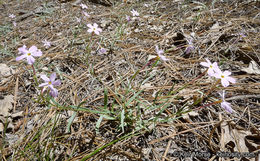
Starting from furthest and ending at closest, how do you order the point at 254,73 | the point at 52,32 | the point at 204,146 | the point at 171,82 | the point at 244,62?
the point at 52,32
the point at 244,62
the point at 171,82
the point at 254,73
the point at 204,146

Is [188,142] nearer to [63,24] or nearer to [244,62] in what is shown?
[244,62]

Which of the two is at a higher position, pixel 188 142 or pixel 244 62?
pixel 244 62

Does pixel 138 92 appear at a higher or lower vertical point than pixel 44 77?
lower

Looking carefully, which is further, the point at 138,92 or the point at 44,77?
the point at 138,92

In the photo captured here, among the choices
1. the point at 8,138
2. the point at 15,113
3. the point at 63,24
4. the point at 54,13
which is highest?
the point at 54,13

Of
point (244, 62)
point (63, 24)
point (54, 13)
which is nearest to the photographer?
point (244, 62)

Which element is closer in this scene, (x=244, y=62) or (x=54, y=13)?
(x=244, y=62)

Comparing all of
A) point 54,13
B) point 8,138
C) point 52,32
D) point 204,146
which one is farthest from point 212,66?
point 54,13
